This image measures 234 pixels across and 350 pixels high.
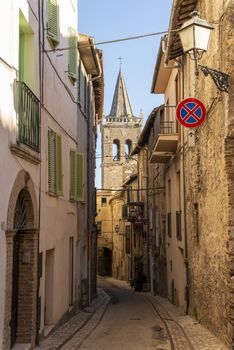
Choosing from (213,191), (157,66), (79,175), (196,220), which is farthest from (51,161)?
(157,66)

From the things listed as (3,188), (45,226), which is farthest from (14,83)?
(45,226)

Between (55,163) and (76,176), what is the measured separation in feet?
11.4

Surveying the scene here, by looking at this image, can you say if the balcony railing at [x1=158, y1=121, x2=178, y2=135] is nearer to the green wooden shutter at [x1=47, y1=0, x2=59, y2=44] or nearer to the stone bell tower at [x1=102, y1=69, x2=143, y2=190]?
the green wooden shutter at [x1=47, y1=0, x2=59, y2=44]

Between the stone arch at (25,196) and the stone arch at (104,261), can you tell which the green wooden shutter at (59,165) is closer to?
the stone arch at (25,196)

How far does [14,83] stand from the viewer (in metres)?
8.09

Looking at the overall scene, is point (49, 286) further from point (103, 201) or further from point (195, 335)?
point (103, 201)

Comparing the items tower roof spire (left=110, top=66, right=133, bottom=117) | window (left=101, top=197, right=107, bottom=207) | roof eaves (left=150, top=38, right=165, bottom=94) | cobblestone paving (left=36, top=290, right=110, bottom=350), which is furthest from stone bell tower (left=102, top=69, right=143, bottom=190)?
cobblestone paving (left=36, top=290, right=110, bottom=350)

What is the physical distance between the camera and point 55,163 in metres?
12.0

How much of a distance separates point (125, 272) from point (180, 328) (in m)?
31.3

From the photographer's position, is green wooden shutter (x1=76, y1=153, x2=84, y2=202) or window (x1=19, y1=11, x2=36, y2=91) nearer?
window (x1=19, y1=11, x2=36, y2=91)

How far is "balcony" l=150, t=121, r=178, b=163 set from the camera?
17.0m

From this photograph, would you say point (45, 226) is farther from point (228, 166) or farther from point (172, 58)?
point (172, 58)

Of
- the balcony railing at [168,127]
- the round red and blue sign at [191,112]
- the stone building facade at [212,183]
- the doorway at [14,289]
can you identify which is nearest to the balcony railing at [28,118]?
the doorway at [14,289]

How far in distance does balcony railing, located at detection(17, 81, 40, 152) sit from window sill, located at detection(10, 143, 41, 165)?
0.10 m
